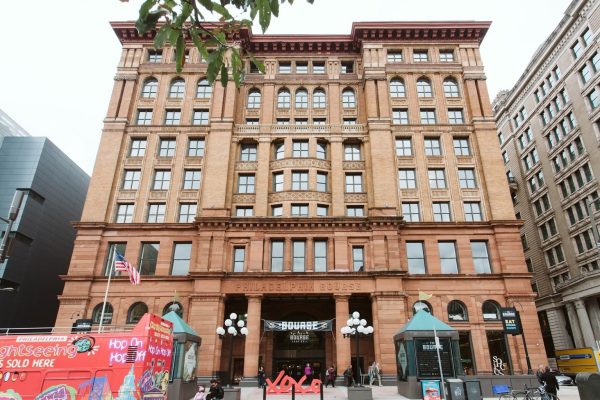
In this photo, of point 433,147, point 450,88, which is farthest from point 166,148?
point 450,88

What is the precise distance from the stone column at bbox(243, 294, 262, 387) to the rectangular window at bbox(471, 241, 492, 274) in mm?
18901

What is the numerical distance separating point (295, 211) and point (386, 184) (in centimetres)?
877

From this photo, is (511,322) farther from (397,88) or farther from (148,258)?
(148,258)

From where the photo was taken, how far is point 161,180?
38.0m

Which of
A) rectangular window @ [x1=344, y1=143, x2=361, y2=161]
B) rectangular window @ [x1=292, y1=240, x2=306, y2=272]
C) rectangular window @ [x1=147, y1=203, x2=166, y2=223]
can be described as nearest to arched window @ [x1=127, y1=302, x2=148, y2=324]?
rectangular window @ [x1=147, y1=203, x2=166, y2=223]

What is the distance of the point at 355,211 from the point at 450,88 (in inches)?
705

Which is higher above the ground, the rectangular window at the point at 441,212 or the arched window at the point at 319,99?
the arched window at the point at 319,99

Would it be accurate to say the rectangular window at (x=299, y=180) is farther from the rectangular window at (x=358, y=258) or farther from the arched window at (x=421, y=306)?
the arched window at (x=421, y=306)

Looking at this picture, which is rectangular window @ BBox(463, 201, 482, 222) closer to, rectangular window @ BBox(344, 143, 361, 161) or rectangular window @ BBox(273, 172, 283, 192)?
rectangular window @ BBox(344, 143, 361, 161)

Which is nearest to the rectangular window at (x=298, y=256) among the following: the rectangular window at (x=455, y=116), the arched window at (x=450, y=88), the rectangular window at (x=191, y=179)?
the rectangular window at (x=191, y=179)

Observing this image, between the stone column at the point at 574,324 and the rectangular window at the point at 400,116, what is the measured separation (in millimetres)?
29776

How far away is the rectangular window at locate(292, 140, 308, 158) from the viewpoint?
128 feet

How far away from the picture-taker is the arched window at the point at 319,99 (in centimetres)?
4231

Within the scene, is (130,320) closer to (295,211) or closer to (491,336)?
(295,211)
